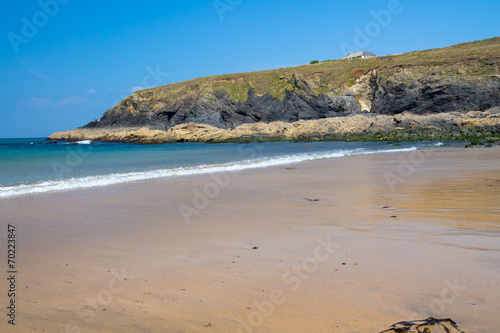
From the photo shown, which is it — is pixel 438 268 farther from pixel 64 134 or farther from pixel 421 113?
pixel 64 134

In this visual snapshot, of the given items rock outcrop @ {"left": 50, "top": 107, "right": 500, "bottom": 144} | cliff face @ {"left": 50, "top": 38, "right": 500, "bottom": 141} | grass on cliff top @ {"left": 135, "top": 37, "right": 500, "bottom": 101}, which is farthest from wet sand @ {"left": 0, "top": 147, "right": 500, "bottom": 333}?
grass on cliff top @ {"left": 135, "top": 37, "right": 500, "bottom": 101}

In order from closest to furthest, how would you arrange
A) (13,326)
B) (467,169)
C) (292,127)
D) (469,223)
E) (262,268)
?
1. (13,326)
2. (262,268)
3. (469,223)
4. (467,169)
5. (292,127)

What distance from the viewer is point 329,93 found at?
5906cm

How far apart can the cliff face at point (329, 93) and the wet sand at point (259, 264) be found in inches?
1674

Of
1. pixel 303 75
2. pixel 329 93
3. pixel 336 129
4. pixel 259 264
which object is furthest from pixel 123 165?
pixel 303 75

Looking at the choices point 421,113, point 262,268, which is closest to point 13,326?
point 262,268

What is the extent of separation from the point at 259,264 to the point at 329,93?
58.0 m

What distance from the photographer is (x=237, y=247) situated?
4422 millimetres

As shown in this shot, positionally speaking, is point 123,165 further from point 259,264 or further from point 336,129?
point 336,129

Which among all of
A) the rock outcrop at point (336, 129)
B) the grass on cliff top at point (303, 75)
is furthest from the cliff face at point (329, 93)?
the rock outcrop at point (336, 129)

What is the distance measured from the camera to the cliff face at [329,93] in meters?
44.6

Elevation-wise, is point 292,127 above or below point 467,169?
above

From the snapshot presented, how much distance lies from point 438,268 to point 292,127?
50.3m

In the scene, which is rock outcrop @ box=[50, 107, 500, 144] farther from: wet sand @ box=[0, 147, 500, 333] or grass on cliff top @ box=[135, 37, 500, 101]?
wet sand @ box=[0, 147, 500, 333]
